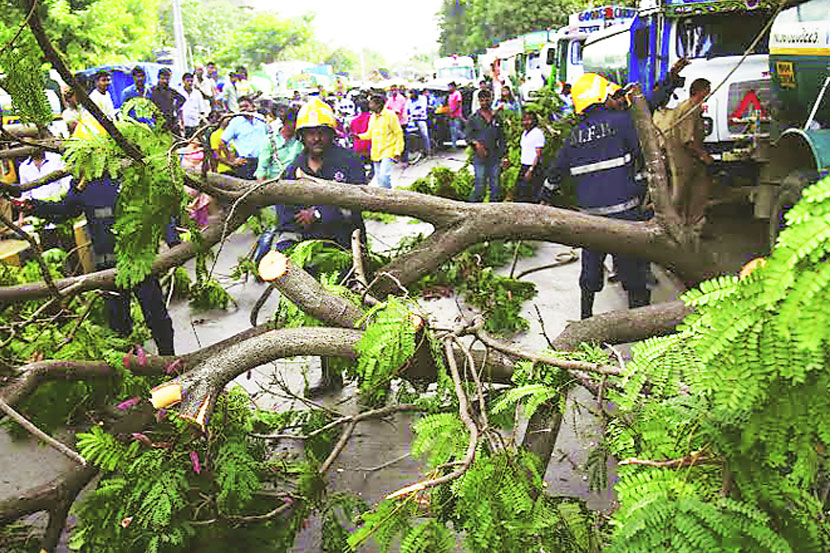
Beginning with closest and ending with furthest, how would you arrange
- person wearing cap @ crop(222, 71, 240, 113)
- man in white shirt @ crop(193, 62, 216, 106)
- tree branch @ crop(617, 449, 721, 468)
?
tree branch @ crop(617, 449, 721, 468)
man in white shirt @ crop(193, 62, 216, 106)
person wearing cap @ crop(222, 71, 240, 113)

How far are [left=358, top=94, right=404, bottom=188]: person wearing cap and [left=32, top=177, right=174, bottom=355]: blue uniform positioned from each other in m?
6.09

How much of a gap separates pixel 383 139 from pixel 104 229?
245 inches

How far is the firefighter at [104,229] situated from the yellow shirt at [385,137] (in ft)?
20.3

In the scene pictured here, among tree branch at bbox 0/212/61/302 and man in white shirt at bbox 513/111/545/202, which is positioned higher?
tree branch at bbox 0/212/61/302

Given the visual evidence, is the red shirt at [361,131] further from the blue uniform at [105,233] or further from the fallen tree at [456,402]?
the fallen tree at [456,402]

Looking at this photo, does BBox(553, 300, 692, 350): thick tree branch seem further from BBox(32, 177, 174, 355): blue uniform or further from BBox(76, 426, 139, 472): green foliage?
BBox(32, 177, 174, 355): blue uniform

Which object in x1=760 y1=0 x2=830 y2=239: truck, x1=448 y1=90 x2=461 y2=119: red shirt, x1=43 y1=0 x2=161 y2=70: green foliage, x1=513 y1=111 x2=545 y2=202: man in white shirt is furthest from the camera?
x1=43 y1=0 x2=161 y2=70: green foliage

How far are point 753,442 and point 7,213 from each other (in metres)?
6.41

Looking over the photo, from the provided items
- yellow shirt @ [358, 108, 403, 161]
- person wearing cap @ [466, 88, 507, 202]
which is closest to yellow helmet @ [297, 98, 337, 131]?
person wearing cap @ [466, 88, 507, 202]

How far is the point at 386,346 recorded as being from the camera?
271 centimetres

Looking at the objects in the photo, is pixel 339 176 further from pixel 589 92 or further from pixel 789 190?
pixel 789 190

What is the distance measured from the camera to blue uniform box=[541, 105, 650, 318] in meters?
5.54

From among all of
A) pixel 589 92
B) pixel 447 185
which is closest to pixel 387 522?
pixel 589 92

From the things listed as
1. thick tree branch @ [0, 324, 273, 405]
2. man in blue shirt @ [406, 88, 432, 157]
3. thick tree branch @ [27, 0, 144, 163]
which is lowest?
man in blue shirt @ [406, 88, 432, 157]
